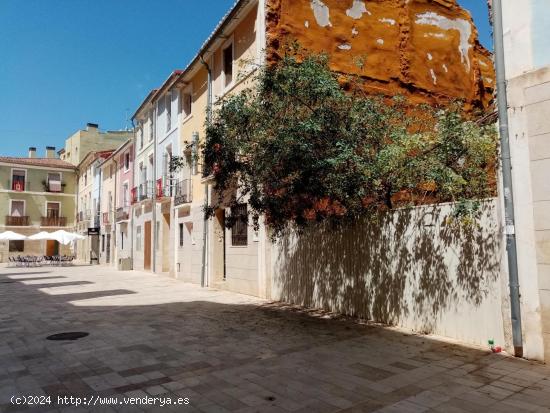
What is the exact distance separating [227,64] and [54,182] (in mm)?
37642

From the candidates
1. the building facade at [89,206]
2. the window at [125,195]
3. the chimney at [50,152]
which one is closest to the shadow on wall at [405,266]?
the window at [125,195]

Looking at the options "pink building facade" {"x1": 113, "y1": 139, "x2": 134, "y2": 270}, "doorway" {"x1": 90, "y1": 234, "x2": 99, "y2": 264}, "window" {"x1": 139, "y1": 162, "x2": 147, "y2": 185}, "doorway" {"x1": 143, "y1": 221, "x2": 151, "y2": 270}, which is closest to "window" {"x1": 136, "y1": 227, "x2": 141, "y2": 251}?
"pink building facade" {"x1": 113, "y1": 139, "x2": 134, "y2": 270}

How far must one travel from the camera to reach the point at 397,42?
1498 centimetres

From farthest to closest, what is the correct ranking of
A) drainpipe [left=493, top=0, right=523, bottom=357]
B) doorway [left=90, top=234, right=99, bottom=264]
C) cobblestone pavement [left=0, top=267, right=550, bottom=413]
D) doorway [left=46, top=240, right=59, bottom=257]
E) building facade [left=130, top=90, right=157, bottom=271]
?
1. doorway [left=46, top=240, right=59, bottom=257]
2. doorway [left=90, top=234, right=99, bottom=264]
3. building facade [left=130, top=90, right=157, bottom=271]
4. drainpipe [left=493, top=0, right=523, bottom=357]
5. cobblestone pavement [left=0, top=267, right=550, bottom=413]

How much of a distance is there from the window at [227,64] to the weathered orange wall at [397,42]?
3.21 metres

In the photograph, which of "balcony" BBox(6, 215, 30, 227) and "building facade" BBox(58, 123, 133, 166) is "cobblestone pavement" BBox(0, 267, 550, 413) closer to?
"balcony" BBox(6, 215, 30, 227)

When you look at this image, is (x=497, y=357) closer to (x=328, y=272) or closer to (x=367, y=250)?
(x=367, y=250)

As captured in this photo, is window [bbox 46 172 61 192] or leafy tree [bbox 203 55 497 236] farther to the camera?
window [bbox 46 172 61 192]

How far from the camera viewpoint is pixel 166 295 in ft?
46.1

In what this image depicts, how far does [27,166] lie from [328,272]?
44680 mm

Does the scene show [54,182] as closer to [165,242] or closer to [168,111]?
[165,242]

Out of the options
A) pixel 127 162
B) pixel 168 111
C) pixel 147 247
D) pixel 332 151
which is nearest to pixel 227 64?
pixel 168 111

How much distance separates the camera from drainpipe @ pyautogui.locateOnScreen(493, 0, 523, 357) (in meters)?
5.93

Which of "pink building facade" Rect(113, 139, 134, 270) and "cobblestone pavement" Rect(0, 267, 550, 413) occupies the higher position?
"pink building facade" Rect(113, 139, 134, 270)
